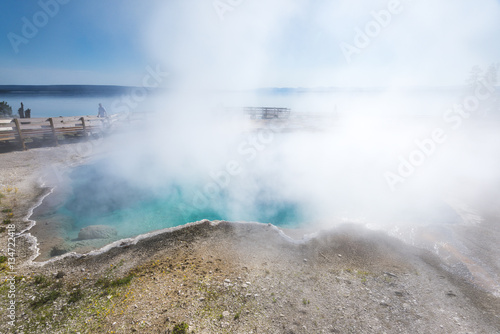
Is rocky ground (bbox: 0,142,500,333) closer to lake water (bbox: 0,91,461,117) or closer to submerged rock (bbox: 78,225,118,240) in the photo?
submerged rock (bbox: 78,225,118,240)

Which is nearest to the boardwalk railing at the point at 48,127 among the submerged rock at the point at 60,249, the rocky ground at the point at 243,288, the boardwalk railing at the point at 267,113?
the rocky ground at the point at 243,288

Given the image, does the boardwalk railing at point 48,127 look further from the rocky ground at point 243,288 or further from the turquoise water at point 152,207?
the rocky ground at point 243,288

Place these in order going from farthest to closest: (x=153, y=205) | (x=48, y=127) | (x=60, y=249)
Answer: (x=48, y=127) → (x=153, y=205) → (x=60, y=249)

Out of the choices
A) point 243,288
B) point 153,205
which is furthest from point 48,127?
point 243,288

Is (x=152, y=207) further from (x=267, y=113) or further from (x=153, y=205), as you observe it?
(x=267, y=113)

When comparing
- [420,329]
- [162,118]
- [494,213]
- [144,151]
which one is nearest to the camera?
[420,329]

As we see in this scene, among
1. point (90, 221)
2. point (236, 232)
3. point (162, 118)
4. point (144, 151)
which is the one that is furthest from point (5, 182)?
point (162, 118)

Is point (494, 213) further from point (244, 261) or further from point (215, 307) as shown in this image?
point (215, 307)
